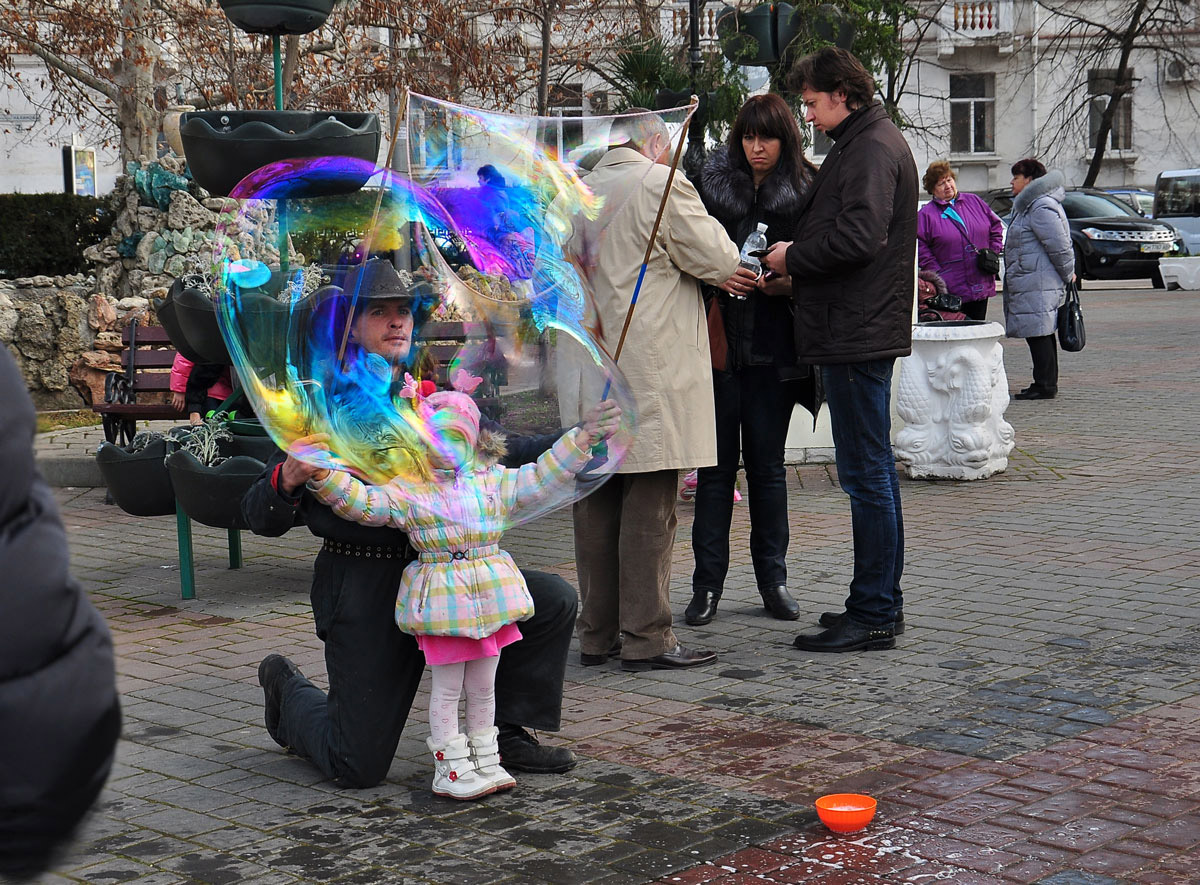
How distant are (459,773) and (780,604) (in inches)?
91.5

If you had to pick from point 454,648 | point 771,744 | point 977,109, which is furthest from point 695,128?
point 977,109

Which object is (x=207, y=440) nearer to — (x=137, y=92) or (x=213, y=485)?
(x=213, y=485)

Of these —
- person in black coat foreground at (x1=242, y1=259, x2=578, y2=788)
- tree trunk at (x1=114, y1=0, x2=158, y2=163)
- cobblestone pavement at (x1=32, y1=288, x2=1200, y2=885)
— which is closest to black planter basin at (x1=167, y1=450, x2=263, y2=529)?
cobblestone pavement at (x1=32, y1=288, x2=1200, y2=885)

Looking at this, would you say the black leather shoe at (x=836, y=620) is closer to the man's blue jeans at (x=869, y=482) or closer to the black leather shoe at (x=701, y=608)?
the man's blue jeans at (x=869, y=482)

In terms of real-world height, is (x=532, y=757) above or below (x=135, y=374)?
below

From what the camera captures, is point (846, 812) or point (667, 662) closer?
point (846, 812)

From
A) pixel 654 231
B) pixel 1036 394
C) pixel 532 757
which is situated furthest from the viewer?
pixel 1036 394

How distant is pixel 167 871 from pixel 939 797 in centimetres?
200

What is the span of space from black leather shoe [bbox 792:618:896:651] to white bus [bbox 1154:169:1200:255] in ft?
92.1

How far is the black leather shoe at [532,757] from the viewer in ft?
14.7

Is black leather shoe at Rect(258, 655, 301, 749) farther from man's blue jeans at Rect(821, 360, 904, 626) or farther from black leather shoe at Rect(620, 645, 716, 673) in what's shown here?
man's blue jeans at Rect(821, 360, 904, 626)

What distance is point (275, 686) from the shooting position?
15.5 ft

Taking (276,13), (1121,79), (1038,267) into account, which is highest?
(1121,79)

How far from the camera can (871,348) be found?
562cm
